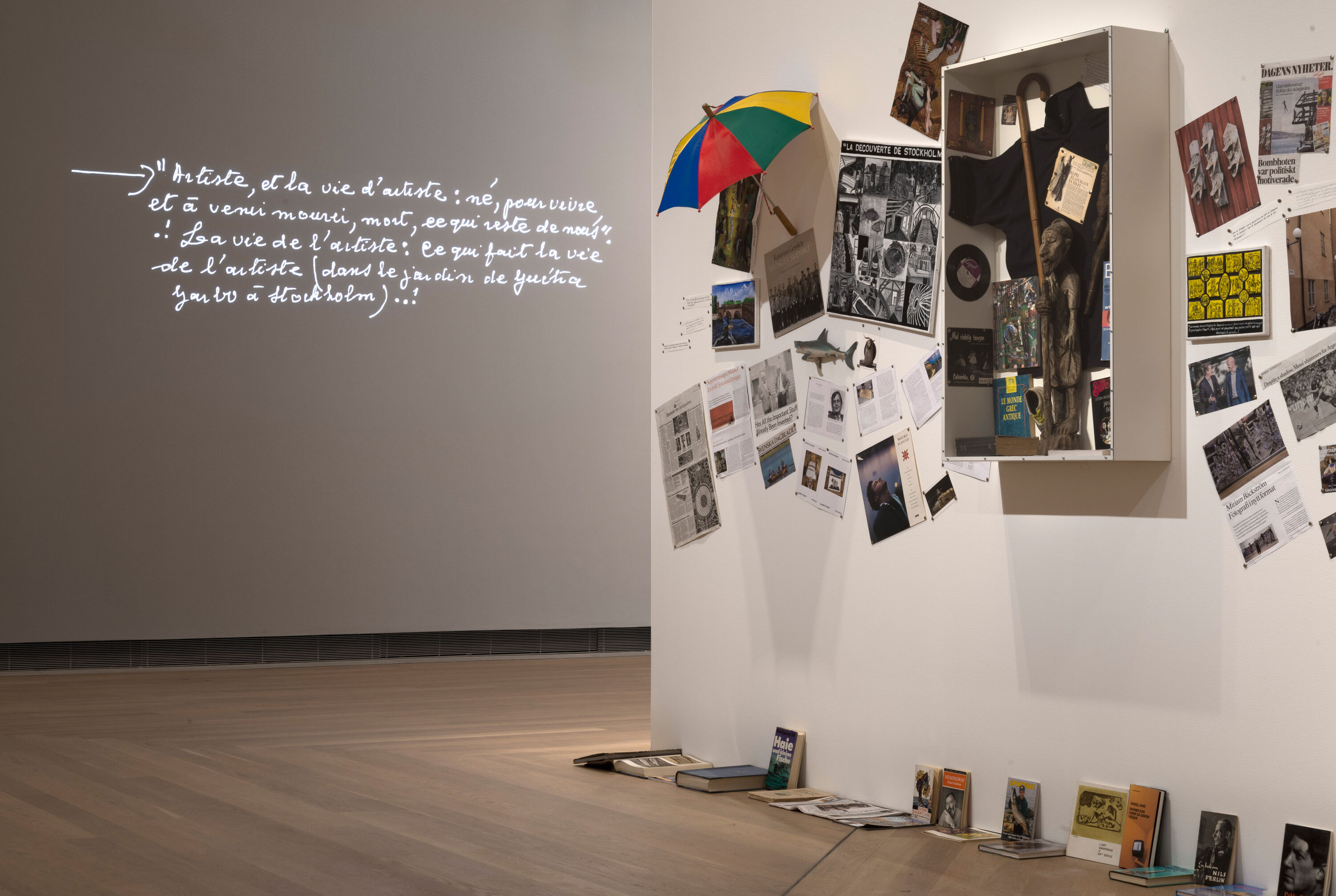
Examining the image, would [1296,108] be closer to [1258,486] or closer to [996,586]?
[1258,486]

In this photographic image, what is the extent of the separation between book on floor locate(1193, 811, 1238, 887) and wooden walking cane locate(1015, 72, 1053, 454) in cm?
95

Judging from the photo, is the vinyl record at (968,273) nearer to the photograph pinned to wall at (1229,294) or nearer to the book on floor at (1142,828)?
the photograph pinned to wall at (1229,294)

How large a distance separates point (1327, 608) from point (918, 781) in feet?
4.12

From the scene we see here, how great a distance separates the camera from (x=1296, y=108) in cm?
291

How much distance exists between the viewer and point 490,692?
6137 millimetres

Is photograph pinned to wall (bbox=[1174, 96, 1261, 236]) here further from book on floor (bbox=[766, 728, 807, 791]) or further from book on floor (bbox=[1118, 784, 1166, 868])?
book on floor (bbox=[766, 728, 807, 791])

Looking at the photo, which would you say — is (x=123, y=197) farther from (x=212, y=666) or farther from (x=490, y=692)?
(x=490, y=692)

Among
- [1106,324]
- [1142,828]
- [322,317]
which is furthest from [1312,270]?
[322,317]

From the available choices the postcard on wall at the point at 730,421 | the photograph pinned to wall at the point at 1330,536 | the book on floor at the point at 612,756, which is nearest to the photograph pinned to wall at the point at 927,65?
the postcard on wall at the point at 730,421

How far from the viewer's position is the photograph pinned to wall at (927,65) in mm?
3650

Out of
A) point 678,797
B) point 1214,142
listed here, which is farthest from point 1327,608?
point 678,797

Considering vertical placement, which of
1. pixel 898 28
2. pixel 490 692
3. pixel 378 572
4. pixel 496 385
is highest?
pixel 898 28

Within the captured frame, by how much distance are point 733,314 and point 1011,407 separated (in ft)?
3.75

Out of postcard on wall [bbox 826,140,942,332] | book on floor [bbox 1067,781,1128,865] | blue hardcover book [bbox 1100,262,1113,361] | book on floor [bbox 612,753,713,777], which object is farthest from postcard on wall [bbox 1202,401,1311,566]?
book on floor [bbox 612,753,713,777]
